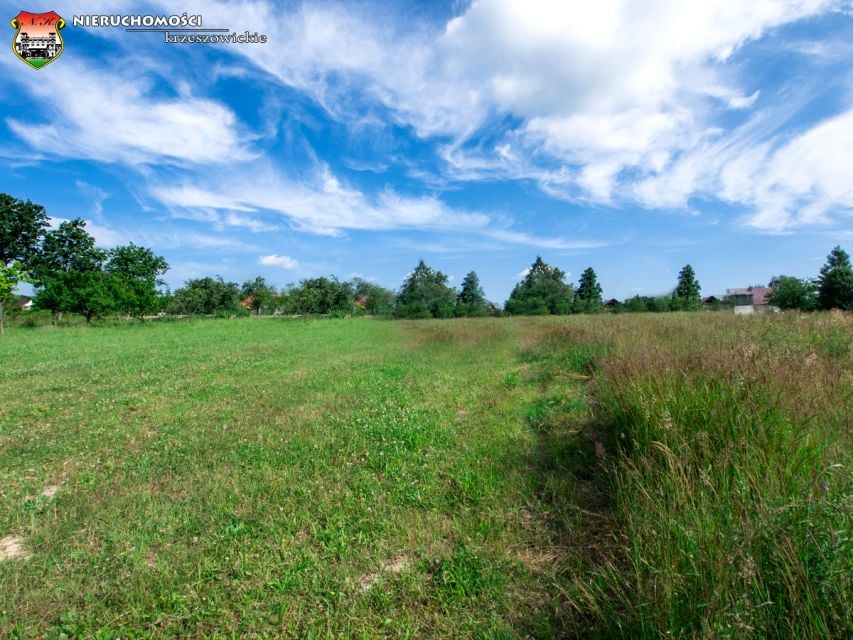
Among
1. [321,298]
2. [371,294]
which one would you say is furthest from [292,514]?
[371,294]

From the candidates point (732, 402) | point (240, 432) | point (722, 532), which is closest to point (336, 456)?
point (240, 432)

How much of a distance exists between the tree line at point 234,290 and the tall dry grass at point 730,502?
35644mm

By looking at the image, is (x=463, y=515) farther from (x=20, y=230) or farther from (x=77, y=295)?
(x=20, y=230)

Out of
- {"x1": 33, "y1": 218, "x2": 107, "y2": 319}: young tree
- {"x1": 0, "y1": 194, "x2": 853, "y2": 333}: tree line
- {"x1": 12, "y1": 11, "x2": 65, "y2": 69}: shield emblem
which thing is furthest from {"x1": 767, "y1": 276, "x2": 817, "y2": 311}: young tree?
{"x1": 33, "y1": 218, "x2": 107, "y2": 319}: young tree

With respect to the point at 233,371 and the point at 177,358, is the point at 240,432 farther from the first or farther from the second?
the point at 177,358

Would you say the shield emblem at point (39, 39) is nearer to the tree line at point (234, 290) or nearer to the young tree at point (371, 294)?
the tree line at point (234, 290)

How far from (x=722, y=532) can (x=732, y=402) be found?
1.98 meters

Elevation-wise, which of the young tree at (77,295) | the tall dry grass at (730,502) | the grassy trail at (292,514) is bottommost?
the grassy trail at (292,514)

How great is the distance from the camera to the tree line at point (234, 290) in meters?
38.6

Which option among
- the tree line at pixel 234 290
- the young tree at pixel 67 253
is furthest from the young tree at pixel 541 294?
the young tree at pixel 67 253

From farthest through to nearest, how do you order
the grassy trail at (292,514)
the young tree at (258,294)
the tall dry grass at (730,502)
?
the young tree at (258,294)
the grassy trail at (292,514)
the tall dry grass at (730,502)

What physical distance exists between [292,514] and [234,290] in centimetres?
6584

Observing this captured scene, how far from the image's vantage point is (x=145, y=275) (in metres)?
62.6

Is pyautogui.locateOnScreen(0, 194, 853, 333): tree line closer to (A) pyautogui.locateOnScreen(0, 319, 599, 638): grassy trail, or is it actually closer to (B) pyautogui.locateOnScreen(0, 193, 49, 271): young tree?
(B) pyautogui.locateOnScreen(0, 193, 49, 271): young tree
